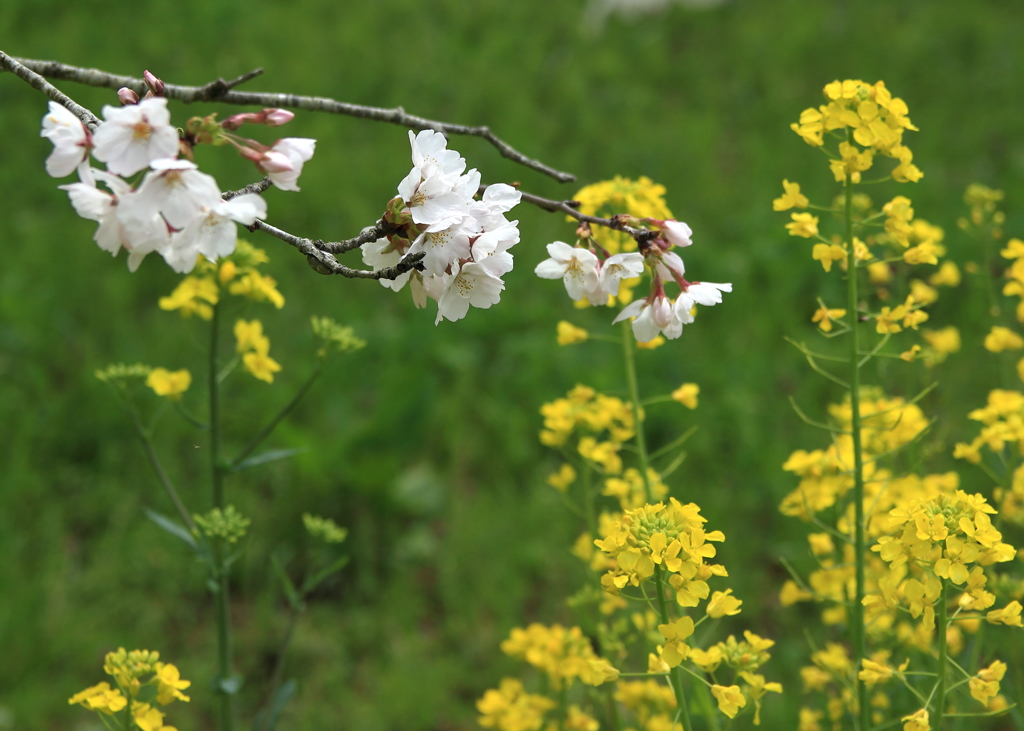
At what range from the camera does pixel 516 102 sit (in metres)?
4.71

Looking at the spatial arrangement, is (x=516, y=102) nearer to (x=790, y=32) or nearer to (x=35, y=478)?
(x=790, y=32)

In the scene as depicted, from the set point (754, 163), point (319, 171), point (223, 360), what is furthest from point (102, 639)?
point (754, 163)

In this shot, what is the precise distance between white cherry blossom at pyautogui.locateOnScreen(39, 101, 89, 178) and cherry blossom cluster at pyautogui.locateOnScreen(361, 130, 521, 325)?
0.36 metres

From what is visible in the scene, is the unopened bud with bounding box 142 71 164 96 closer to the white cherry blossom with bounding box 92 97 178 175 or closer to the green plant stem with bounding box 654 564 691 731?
the white cherry blossom with bounding box 92 97 178 175

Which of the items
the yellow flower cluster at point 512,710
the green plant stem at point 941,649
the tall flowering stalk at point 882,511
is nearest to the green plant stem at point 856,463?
the tall flowering stalk at point 882,511

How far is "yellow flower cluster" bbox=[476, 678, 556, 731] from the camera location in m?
1.72

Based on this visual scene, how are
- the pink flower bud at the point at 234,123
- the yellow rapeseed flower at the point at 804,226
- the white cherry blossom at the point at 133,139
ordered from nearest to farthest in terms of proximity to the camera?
the white cherry blossom at the point at 133,139 < the pink flower bud at the point at 234,123 < the yellow rapeseed flower at the point at 804,226

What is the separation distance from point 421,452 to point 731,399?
45.5 inches

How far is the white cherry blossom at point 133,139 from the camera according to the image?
931 millimetres

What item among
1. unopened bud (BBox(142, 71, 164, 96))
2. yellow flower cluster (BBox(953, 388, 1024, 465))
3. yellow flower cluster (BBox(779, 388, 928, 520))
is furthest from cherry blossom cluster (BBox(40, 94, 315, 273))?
yellow flower cluster (BBox(953, 388, 1024, 465))

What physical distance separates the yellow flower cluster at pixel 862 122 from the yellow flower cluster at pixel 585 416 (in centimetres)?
63

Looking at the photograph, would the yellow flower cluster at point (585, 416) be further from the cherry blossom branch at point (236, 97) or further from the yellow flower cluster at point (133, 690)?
the yellow flower cluster at point (133, 690)

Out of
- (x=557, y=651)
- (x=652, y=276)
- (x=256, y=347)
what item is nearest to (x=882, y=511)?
(x=557, y=651)

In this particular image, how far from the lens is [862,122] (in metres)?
1.45
